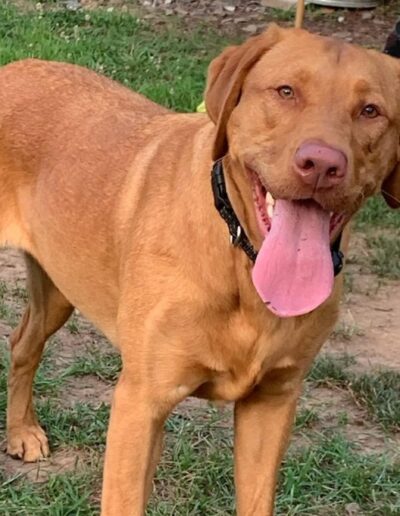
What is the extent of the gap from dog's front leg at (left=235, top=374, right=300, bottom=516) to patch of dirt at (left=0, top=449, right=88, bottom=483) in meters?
0.84

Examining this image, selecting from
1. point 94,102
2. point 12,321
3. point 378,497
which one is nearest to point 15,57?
point 12,321

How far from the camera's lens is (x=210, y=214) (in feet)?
12.3

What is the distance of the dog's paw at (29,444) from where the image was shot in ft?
16.2

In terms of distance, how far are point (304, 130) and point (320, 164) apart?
0.15 metres

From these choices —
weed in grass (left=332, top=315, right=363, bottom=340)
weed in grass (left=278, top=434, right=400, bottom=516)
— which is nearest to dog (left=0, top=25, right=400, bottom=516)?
weed in grass (left=278, top=434, right=400, bottom=516)

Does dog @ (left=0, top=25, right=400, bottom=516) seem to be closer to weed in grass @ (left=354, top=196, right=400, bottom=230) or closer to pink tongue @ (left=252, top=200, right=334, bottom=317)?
pink tongue @ (left=252, top=200, right=334, bottom=317)

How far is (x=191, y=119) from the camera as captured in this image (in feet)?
14.1

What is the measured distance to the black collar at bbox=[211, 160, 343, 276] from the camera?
362 cm

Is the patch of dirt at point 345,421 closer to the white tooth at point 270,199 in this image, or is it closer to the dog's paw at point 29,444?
the dog's paw at point 29,444

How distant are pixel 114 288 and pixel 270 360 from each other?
28.7 inches

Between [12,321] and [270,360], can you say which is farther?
[12,321]

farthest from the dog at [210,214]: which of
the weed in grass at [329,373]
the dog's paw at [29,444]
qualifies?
the weed in grass at [329,373]

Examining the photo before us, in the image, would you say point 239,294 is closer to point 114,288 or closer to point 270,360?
point 270,360

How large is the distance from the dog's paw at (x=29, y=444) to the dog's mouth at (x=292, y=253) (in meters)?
1.77
